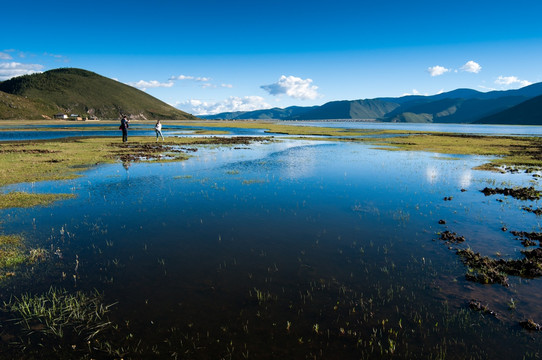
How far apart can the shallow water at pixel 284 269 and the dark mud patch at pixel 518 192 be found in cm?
126

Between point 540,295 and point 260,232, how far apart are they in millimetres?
11528

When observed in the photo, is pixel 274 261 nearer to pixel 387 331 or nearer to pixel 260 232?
pixel 260 232

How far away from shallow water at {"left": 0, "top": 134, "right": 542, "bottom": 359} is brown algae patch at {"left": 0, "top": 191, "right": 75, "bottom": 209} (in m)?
1.19

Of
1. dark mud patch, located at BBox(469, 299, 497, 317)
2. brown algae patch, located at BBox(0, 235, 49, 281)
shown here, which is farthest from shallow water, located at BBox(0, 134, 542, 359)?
brown algae patch, located at BBox(0, 235, 49, 281)

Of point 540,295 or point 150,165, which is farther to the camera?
point 150,165

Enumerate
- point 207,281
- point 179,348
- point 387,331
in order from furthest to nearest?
point 207,281 < point 387,331 < point 179,348

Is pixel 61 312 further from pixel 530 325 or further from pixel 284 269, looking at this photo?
A: pixel 530 325

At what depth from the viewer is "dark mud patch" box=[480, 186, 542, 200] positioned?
22903 millimetres

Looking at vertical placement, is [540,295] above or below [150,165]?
below

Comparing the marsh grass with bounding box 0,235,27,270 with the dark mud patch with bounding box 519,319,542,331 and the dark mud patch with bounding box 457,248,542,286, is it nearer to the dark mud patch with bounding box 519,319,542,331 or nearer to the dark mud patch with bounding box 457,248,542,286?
the dark mud patch with bounding box 519,319,542,331

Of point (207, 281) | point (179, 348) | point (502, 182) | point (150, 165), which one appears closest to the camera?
point (179, 348)

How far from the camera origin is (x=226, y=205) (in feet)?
66.5

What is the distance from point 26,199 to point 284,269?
19656mm

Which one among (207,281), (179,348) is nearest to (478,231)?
(207,281)
